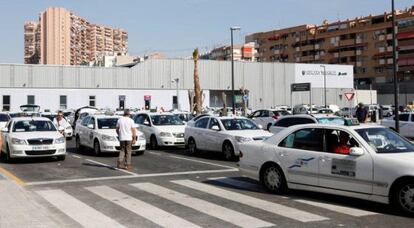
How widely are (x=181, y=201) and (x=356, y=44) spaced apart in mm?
106994

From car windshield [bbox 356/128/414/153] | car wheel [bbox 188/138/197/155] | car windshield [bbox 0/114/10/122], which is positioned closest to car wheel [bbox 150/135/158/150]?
car wheel [bbox 188/138/197/155]

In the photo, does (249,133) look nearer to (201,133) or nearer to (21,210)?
(201,133)

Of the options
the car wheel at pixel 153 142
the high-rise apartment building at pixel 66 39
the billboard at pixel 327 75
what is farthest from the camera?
the high-rise apartment building at pixel 66 39

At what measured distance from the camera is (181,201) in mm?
A: 9422

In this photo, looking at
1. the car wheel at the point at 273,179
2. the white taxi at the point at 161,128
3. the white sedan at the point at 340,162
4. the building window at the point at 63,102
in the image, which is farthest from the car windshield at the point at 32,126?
the building window at the point at 63,102

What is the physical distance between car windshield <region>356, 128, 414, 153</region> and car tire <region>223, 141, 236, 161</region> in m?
7.83

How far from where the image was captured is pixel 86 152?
2039cm

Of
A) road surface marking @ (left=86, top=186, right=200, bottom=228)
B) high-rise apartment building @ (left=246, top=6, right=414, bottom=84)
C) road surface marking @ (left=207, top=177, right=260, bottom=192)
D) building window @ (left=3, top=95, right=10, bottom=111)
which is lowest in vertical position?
road surface marking @ (left=86, top=186, right=200, bottom=228)

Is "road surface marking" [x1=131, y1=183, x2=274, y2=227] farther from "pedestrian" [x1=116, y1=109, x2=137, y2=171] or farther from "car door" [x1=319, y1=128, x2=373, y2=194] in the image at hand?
"pedestrian" [x1=116, y1=109, x2=137, y2=171]

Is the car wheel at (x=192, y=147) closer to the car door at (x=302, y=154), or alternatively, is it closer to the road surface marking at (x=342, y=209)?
the car door at (x=302, y=154)

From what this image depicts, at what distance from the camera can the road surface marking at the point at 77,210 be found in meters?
7.72

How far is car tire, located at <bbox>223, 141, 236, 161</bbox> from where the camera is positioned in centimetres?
1675

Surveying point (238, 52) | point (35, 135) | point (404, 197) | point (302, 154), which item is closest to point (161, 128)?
point (35, 135)

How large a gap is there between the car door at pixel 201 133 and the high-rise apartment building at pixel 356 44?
84993 millimetres
